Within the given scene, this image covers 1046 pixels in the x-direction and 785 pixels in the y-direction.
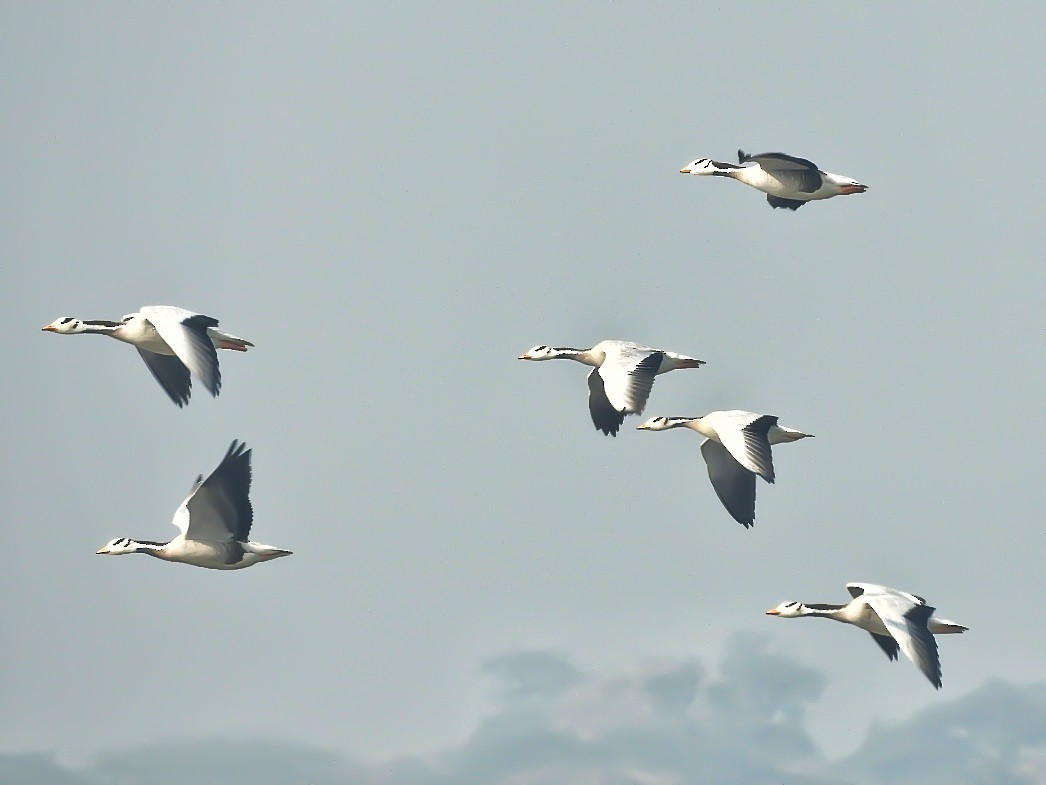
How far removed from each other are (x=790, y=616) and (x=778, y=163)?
1006cm

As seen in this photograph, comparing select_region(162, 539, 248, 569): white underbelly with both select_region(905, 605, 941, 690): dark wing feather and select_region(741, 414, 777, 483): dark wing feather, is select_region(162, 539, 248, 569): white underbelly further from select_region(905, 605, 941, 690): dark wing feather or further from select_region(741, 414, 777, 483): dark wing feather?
select_region(905, 605, 941, 690): dark wing feather

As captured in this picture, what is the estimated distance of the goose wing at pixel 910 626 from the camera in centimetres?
3053

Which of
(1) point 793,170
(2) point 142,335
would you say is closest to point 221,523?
(2) point 142,335

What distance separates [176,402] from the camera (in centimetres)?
3903

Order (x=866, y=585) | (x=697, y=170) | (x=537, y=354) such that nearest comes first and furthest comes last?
1. (x=866, y=585)
2. (x=697, y=170)
3. (x=537, y=354)

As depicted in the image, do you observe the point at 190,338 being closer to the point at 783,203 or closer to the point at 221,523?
the point at 221,523

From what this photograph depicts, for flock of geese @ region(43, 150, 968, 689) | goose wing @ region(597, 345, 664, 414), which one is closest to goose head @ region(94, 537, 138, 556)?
flock of geese @ region(43, 150, 968, 689)

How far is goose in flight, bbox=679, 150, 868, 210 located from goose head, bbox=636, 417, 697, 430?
5556 millimetres

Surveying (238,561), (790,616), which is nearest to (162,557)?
(238,561)

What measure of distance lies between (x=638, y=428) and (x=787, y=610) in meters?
6.75

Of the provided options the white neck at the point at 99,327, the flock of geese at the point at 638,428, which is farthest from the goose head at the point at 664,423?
the white neck at the point at 99,327

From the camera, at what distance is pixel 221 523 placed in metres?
34.2

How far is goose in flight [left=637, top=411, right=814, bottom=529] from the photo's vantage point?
37.8 m

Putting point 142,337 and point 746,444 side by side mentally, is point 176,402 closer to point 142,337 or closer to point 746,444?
point 142,337
